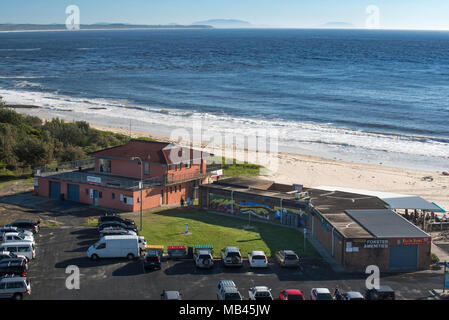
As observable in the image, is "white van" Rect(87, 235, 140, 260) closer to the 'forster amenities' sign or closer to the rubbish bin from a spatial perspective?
the rubbish bin

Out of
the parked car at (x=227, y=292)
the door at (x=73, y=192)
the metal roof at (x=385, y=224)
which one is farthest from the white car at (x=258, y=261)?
the door at (x=73, y=192)

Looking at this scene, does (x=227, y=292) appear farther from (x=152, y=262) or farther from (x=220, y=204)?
(x=220, y=204)

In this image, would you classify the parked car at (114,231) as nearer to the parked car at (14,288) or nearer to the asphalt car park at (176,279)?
the asphalt car park at (176,279)

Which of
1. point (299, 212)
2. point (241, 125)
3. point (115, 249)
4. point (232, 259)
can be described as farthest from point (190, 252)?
point (241, 125)

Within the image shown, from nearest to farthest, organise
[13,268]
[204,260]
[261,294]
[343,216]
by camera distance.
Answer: [261,294] → [13,268] → [204,260] → [343,216]

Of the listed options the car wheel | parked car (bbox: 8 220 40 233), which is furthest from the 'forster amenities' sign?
parked car (bbox: 8 220 40 233)
